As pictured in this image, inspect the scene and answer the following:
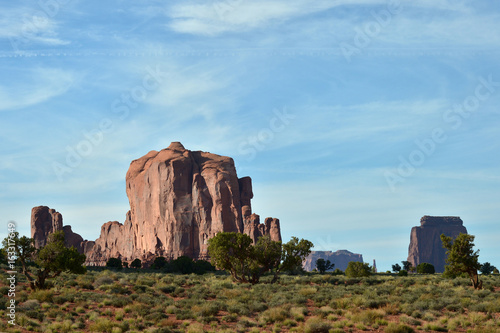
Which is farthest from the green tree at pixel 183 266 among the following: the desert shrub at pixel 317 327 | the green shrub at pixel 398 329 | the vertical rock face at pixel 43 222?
the vertical rock face at pixel 43 222

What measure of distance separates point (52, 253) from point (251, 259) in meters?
20.1

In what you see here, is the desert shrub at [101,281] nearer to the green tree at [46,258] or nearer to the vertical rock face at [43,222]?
the green tree at [46,258]

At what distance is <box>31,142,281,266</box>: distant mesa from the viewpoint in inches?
5379

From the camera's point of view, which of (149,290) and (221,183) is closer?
(149,290)

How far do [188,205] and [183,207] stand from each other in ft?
4.86

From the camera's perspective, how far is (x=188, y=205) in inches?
5541

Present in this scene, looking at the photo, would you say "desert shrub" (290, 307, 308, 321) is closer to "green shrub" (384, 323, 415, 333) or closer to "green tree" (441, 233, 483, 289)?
"green shrub" (384, 323, 415, 333)

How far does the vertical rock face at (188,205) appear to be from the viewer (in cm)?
13650

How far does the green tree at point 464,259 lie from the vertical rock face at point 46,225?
126 m

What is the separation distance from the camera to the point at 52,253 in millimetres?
39844

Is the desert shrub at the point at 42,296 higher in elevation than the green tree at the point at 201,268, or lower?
lower

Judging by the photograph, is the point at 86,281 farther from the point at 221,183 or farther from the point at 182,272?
the point at 221,183

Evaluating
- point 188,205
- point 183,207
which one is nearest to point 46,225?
point 183,207

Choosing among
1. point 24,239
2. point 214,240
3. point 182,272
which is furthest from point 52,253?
point 182,272
